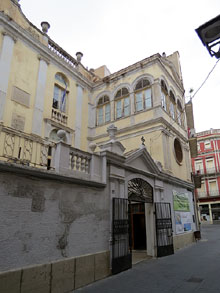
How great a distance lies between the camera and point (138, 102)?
14.1 m

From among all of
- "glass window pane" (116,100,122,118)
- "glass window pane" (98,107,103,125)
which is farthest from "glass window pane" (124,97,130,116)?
"glass window pane" (98,107,103,125)

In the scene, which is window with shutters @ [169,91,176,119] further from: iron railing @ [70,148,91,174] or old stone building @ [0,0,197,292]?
iron railing @ [70,148,91,174]

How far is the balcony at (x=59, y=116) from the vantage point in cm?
1265

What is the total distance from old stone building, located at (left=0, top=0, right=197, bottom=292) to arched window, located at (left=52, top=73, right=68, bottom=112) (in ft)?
0.24

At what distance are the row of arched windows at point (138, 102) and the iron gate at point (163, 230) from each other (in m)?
6.18

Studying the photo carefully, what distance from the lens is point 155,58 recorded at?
13.9m

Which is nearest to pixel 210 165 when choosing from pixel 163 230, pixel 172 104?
pixel 172 104

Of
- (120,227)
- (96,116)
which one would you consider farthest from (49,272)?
(96,116)

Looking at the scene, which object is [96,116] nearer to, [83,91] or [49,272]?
[83,91]

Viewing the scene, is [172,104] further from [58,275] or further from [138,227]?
[58,275]

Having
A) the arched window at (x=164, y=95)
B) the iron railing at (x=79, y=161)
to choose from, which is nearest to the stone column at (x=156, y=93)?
the arched window at (x=164, y=95)

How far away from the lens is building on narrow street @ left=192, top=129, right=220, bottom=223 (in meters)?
34.3

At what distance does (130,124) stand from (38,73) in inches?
240

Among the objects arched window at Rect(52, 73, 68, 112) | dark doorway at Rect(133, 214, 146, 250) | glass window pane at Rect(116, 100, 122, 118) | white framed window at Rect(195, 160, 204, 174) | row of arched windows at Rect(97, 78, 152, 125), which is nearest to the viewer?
dark doorway at Rect(133, 214, 146, 250)
